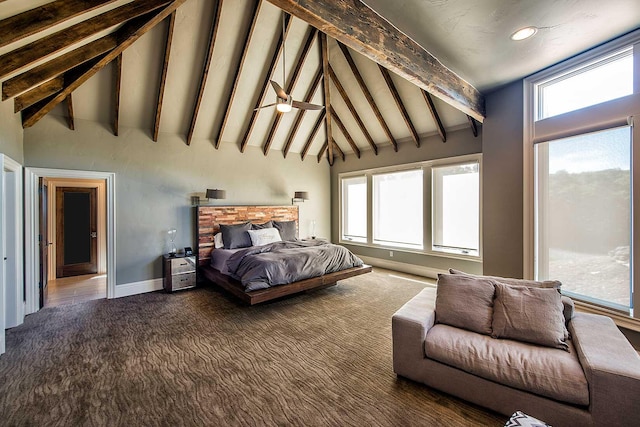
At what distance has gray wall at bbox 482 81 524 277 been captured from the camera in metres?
3.77

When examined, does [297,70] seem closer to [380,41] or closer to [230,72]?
[230,72]

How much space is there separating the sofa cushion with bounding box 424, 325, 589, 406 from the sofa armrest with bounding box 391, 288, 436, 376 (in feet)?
0.24

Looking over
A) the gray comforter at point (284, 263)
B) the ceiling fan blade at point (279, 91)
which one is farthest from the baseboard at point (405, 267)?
the ceiling fan blade at point (279, 91)

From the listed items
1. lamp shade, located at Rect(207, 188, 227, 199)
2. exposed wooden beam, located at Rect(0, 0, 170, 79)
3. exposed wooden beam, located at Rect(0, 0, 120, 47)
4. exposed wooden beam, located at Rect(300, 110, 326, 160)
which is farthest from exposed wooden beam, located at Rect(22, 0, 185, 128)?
exposed wooden beam, located at Rect(300, 110, 326, 160)

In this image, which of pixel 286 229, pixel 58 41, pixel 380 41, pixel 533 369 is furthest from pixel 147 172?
pixel 533 369

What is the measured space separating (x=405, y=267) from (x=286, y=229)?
114 inches

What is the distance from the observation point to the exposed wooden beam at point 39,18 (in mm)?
2178

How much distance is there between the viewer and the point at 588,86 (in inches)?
126

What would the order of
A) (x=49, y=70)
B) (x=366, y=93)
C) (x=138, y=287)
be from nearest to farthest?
(x=49, y=70) → (x=138, y=287) → (x=366, y=93)

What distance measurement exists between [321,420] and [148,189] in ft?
16.2

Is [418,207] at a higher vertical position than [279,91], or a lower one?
lower

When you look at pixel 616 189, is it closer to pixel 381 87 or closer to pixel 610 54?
pixel 610 54

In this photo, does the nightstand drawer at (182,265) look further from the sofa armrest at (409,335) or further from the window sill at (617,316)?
the window sill at (617,316)

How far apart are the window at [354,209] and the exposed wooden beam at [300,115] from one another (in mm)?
1947
